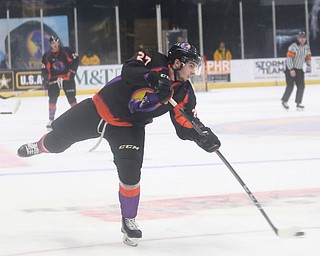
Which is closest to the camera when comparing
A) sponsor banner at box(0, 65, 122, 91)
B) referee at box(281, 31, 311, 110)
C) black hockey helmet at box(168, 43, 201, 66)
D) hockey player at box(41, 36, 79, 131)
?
black hockey helmet at box(168, 43, 201, 66)

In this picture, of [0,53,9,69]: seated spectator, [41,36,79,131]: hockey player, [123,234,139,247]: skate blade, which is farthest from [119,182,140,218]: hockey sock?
[0,53,9,69]: seated spectator

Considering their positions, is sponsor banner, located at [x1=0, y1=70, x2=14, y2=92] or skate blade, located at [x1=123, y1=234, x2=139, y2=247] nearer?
skate blade, located at [x1=123, y1=234, x2=139, y2=247]

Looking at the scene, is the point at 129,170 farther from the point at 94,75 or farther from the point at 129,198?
the point at 94,75

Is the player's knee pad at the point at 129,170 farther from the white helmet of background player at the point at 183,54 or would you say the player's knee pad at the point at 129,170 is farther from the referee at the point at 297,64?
the referee at the point at 297,64

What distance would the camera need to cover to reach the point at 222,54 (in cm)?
1883

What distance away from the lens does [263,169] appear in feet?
18.9

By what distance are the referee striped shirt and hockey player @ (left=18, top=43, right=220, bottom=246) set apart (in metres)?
7.84

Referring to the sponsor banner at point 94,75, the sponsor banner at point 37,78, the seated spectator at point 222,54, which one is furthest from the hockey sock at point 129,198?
the seated spectator at point 222,54

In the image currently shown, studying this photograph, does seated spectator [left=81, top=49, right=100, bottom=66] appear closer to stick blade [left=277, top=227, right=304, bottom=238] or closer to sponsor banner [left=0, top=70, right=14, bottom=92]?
sponsor banner [left=0, top=70, right=14, bottom=92]

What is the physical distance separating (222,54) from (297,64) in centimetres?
746

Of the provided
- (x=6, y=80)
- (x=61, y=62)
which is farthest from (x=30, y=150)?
(x=6, y=80)

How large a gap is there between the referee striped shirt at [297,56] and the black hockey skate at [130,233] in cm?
815

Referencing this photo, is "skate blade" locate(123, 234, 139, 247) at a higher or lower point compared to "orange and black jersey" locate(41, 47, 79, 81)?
lower

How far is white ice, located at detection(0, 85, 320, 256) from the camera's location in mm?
3455
